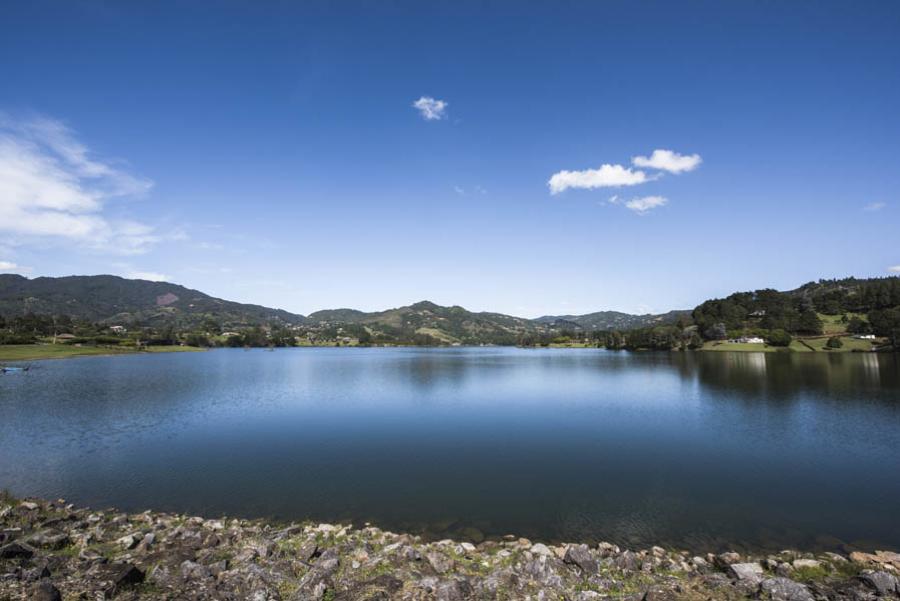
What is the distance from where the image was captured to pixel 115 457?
24609 mm

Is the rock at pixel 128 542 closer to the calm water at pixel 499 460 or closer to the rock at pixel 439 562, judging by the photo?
the calm water at pixel 499 460

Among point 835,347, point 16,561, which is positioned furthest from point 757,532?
point 835,347

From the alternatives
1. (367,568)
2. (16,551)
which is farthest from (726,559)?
(16,551)

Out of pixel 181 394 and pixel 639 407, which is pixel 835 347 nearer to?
pixel 639 407

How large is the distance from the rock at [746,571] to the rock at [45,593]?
1717 cm

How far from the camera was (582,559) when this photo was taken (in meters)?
12.4

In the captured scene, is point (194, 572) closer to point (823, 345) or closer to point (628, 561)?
point (628, 561)

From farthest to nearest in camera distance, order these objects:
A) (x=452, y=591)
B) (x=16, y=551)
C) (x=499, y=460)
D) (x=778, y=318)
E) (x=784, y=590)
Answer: (x=778, y=318) → (x=499, y=460) → (x=16, y=551) → (x=784, y=590) → (x=452, y=591)

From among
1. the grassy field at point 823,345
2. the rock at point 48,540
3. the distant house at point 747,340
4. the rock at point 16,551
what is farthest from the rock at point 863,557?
the distant house at point 747,340

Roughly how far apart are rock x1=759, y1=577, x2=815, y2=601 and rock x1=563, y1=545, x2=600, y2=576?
4.22m

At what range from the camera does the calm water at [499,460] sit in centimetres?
1689

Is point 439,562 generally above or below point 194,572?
below

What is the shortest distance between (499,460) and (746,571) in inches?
558

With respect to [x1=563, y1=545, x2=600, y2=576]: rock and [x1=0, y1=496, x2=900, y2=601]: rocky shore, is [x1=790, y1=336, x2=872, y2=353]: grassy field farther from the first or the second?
[x1=563, y1=545, x2=600, y2=576]: rock
